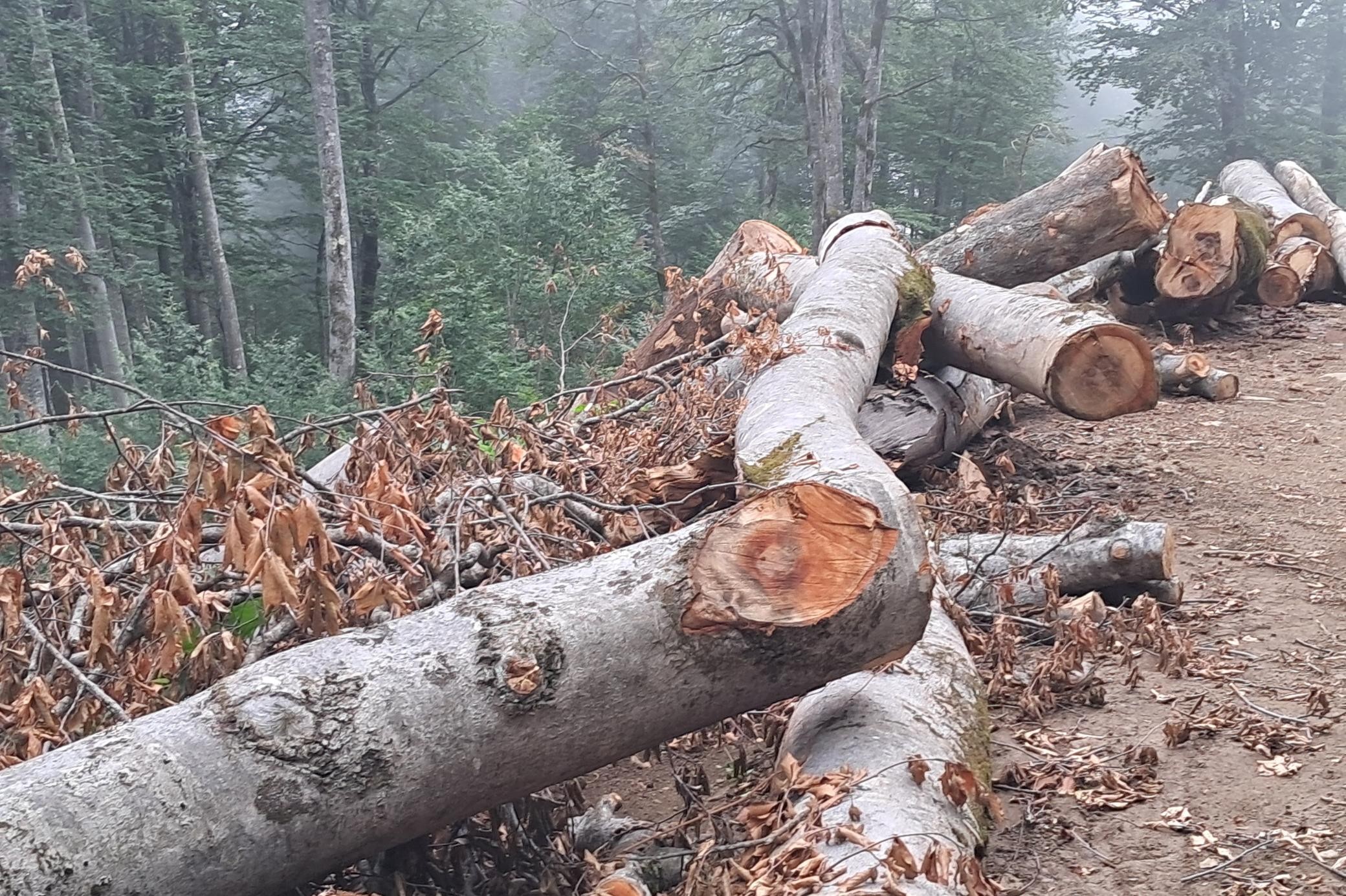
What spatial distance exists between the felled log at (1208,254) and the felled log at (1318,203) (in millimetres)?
1817

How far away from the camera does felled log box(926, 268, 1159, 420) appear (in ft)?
15.7

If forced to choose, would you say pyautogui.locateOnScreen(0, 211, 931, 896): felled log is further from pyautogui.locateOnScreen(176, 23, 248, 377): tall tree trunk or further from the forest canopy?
pyautogui.locateOnScreen(176, 23, 248, 377): tall tree trunk

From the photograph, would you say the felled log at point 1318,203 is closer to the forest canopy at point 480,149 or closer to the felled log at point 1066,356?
the felled log at point 1066,356

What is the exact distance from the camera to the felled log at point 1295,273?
8.74 metres

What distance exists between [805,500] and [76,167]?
683 inches

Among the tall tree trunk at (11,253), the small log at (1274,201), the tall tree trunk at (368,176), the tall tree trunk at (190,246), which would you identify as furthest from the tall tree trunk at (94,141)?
the small log at (1274,201)

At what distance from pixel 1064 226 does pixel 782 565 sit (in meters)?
5.20

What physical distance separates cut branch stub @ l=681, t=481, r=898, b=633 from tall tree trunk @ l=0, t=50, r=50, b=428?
15.7 m

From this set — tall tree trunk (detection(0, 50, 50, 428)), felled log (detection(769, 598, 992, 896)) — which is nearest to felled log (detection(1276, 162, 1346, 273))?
felled log (detection(769, 598, 992, 896))

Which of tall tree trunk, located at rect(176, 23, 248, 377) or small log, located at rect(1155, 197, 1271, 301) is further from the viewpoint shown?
tall tree trunk, located at rect(176, 23, 248, 377)

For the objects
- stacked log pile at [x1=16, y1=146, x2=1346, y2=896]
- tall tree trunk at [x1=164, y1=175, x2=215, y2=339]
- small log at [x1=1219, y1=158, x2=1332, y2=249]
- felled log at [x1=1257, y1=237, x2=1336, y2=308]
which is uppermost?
stacked log pile at [x1=16, y1=146, x2=1346, y2=896]

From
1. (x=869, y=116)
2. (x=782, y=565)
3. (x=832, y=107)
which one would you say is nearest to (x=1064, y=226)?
(x=782, y=565)

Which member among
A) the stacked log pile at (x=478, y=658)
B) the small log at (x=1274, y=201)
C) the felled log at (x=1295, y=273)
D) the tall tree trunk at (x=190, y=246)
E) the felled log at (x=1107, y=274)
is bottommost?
the tall tree trunk at (x=190, y=246)

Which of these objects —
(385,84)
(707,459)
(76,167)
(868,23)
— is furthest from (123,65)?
(707,459)
